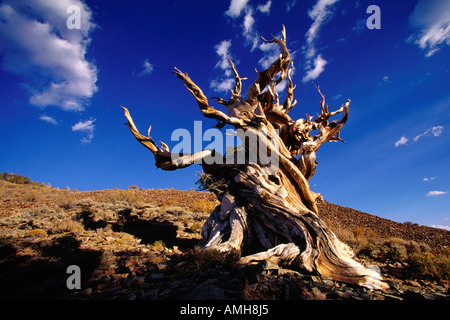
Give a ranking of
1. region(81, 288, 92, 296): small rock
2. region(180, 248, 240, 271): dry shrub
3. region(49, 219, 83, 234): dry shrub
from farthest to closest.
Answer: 1. region(49, 219, 83, 234): dry shrub
2. region(180, 248, 240, 271): dry shrub
3. region(81, 288, 92, 296): small rock

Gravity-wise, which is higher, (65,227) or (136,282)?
(65,227)

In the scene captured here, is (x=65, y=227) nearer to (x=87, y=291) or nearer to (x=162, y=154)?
(x=162, y=154)

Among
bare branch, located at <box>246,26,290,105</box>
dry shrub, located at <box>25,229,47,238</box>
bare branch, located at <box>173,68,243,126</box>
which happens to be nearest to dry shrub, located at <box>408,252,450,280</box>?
bare branch, located at <box>173,68,243,126</box>

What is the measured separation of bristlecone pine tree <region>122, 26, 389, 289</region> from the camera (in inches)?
166

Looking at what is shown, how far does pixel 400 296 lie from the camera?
303 cm

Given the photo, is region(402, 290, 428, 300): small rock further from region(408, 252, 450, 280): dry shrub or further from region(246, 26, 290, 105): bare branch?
region(246, 26, 290, 105): bare branch

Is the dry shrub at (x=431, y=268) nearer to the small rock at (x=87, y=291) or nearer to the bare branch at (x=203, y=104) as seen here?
the bare branch at (x=203, y=104)

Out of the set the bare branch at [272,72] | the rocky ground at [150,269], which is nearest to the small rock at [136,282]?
the rocky ground at [150,269]

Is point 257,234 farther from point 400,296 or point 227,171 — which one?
point 400,296

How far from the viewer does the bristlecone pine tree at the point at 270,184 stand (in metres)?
4.21

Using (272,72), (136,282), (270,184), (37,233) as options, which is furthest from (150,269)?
(272,72)

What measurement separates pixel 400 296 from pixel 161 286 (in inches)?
139

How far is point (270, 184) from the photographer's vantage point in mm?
5988

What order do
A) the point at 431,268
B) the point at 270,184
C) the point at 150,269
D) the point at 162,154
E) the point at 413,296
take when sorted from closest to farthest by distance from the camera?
the point at 413,296, the point at 150,269, the point at 431,268, the point at 162,154, the point at 270,184
